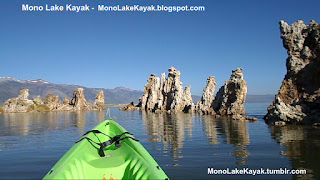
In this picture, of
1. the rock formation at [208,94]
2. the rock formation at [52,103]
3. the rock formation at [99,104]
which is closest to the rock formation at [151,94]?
the rock formation at [99,104]

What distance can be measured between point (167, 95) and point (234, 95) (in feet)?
147

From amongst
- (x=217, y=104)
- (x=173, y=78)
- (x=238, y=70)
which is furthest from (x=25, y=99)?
(x=238, y=70)

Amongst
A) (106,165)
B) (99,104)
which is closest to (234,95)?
(106,165)

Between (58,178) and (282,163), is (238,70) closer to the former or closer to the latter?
(282,163)

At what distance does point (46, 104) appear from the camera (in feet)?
357

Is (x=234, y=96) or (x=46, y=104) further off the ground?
(x=234, y=96)

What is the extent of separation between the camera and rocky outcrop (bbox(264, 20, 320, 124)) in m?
32.1

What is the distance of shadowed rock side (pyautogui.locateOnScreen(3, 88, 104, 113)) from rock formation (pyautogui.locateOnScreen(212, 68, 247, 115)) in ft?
234

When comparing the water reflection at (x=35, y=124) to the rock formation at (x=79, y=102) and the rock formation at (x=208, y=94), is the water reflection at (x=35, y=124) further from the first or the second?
the rock formation at (x=79, y=102)

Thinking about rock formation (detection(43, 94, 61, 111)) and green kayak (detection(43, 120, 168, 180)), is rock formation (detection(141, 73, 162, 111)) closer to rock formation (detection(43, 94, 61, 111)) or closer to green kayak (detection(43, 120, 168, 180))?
rock formation (detection(43, 94, 61, 111))

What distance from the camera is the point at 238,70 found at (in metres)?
59.4

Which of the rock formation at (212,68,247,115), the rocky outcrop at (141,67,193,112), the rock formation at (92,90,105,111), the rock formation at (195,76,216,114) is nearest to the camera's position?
the rock formation at (212,68,247,115)

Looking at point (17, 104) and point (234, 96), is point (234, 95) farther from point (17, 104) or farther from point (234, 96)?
point (17, 104)

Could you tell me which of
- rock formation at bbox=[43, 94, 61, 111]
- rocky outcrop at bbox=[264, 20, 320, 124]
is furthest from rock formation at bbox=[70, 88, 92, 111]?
rocky outcrop at bbox=[264, 20, 320, 124]
